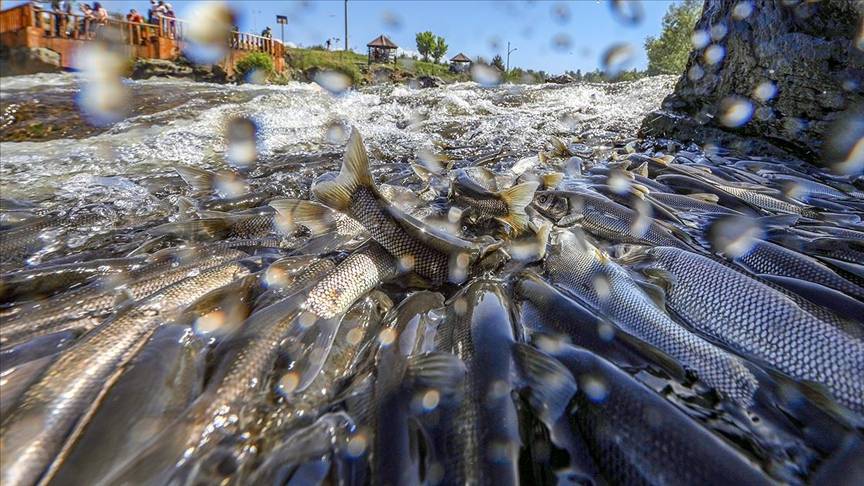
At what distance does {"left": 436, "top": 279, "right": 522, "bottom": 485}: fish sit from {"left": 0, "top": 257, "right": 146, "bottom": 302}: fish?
2.03 meters

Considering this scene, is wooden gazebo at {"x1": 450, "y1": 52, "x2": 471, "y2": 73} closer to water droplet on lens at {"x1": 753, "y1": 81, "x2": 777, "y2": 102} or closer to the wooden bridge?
the wooden bridge

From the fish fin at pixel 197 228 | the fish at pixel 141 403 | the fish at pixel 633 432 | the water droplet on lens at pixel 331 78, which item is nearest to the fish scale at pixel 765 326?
the fish at pixel 633 432

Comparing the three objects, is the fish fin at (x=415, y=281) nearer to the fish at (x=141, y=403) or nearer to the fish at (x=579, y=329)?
the fish at (x=579, y=329)

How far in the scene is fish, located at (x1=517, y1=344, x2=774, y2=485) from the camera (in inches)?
44.8

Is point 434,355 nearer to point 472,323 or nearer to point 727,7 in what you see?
point 472,323

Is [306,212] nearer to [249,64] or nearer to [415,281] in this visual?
[415,281]

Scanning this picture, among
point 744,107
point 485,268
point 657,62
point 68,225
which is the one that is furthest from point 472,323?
point 657,62

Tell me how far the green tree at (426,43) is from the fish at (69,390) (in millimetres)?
60128

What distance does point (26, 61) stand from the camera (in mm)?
17531

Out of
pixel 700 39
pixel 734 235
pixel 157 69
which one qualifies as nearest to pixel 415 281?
pixel 734 235

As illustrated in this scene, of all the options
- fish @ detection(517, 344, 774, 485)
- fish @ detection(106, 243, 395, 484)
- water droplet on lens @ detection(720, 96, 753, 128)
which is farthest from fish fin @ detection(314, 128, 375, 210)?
water droplet on lens @ detection(720, 96, 753, 128)

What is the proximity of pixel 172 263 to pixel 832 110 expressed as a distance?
7819 millimetres

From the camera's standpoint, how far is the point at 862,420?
58.6 inches

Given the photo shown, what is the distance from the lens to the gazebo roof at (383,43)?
48812 millimetres
